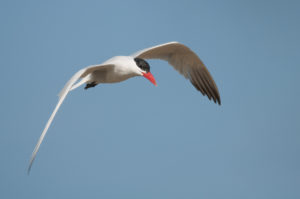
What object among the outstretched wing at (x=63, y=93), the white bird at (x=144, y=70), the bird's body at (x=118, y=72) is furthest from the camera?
the bird's body at (x=118, y=72)

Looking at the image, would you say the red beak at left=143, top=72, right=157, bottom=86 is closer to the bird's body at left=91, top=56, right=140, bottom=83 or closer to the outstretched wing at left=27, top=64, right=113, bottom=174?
the bird's body at left=91, top=56, right=140, bottom=83

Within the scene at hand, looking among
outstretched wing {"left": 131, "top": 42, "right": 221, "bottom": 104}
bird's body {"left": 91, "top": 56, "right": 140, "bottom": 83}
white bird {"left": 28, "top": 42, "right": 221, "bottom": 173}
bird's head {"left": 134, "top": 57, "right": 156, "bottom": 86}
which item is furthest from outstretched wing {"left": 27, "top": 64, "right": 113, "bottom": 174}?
outstretched wing {"left": 131, "top": 42, "right": 221, "bottom": 104}

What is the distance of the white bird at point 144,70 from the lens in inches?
A: 175

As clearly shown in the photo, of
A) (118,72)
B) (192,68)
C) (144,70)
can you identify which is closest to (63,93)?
(118,72)

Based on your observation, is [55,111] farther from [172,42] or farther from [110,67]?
[172,42]

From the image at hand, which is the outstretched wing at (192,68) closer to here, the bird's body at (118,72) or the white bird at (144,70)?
the white bird at (144,70)

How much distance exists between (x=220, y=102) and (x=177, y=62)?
90 cm

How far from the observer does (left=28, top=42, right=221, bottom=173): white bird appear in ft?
14.6

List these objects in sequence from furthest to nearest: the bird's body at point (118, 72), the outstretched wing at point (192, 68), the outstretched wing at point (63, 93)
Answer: the outstretched wing at point (192, 68) < the bird's body at point (118, 72) < the outstretched wing at point (63, 93)

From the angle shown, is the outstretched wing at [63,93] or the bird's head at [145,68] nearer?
the outstretched wing at [63,93]

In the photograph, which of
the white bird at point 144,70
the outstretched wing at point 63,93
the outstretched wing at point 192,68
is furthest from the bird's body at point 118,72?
the outstretched wing at point 192,68

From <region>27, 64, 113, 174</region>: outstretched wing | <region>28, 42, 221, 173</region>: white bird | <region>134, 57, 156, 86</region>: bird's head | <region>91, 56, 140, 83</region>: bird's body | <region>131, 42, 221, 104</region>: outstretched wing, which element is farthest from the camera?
<region>131, 42, 221, 104</region>: outstretched wing

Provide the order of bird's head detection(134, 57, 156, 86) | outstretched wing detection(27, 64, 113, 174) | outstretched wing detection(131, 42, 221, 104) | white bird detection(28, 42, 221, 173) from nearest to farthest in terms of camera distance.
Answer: outstretched wing detection(27, 64, 113, 174) < white bird detection(28, 42, 221, 173) < bird's head detection(134, 57, 156, 86) < outstretched wing detection(131, 42, 221, 104)

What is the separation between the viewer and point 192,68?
6.50 m
